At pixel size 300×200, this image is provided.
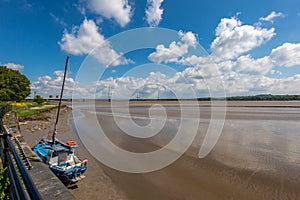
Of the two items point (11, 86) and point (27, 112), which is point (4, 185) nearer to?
point (27, 112)

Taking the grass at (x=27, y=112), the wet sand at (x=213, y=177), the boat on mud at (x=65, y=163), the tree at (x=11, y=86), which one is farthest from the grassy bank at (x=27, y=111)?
the boat on mud at (x=65, y=163)

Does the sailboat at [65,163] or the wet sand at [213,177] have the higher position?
the sailboat at [65,163]

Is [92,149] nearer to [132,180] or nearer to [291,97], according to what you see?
[132,180]

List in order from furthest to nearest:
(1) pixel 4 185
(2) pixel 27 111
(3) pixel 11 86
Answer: (3) pixel 11 86 → (2) pixel 27 111 → (1) pixel 4 185

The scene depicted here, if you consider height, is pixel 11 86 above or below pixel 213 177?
above

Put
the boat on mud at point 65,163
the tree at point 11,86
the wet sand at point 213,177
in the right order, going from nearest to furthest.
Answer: the wet sand at point 213,177
the boat on mud at point 65,163
the tree at point 11,86

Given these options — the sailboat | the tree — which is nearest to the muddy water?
the sailboat

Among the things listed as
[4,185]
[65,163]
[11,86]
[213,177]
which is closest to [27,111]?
[65,163]

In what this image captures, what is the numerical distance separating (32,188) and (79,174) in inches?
256

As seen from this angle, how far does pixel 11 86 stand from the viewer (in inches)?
1617

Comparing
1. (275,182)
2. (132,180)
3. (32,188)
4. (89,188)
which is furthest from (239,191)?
(32,188)

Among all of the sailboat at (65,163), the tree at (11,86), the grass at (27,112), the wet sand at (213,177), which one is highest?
the tree at (11,86)

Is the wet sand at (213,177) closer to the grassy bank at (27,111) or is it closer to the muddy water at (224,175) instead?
the muddy water at (224,175)

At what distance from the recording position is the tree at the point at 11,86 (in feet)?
125
